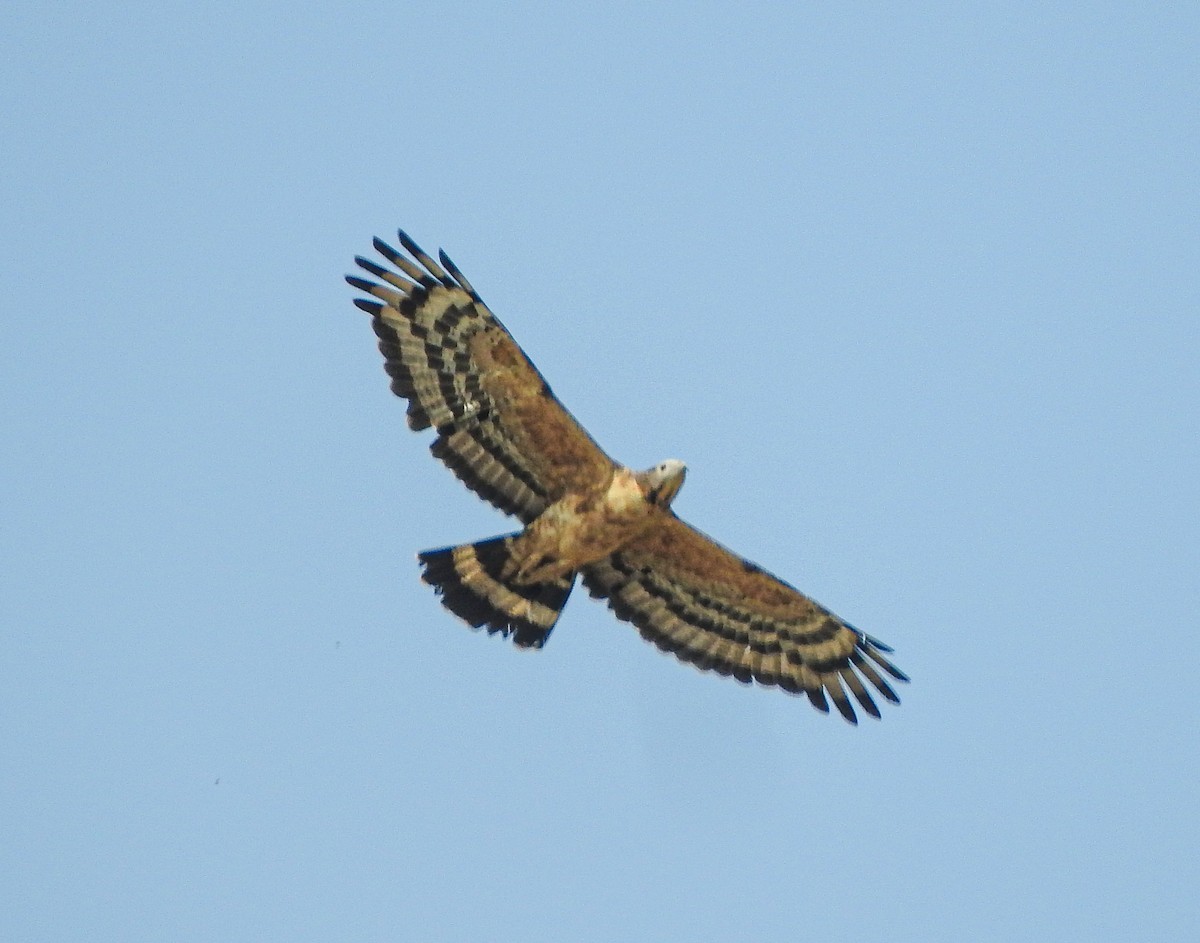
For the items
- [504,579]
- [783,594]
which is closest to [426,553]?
[504,579]

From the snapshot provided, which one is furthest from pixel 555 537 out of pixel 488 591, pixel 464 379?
pixel 464 379

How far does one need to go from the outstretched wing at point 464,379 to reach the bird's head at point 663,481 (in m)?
0.43

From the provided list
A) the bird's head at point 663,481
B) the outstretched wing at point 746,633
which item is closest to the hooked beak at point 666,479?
the bird's head at point 663,481

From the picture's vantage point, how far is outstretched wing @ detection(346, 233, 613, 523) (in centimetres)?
1777

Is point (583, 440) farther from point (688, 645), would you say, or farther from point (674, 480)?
point (688, 645)

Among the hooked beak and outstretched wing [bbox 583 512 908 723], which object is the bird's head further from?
outstretched wing [bbox 583 512 908 723]

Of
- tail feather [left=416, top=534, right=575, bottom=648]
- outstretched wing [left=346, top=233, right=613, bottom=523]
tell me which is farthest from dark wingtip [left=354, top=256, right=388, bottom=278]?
tail feather [left=416, top=534, right=575, bottom=648]

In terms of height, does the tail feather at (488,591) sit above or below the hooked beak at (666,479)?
below

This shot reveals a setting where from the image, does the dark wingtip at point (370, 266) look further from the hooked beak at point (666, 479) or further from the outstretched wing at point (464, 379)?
the hooked beak at point (666, 479)

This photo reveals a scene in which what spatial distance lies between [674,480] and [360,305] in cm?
326

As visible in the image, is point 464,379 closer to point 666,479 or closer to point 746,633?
point 666,479

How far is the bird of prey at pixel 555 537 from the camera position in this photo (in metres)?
17.8

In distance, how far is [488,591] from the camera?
61.2 feet

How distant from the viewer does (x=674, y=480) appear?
17.7 metres
